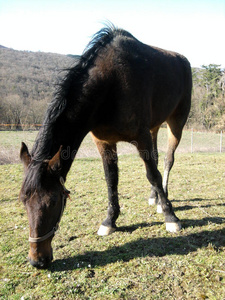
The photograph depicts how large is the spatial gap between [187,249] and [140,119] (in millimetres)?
1817

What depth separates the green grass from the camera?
7.31 ft

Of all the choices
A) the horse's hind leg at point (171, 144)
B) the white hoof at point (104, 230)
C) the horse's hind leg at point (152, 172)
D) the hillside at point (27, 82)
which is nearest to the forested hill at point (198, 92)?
the hillside at point (27, 82)

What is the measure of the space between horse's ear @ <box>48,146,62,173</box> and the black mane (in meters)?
0.12

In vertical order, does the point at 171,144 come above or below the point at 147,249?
above

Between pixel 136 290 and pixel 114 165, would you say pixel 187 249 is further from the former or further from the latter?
pixel 114 165

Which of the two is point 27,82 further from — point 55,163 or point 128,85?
point 55,163

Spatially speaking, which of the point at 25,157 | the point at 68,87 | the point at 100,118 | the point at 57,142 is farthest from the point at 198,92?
the point at 25,157

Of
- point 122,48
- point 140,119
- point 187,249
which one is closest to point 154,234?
point 187,249

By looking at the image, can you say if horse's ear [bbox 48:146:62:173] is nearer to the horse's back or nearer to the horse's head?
the horse's head

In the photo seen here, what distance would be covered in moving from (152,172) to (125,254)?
1.20 m

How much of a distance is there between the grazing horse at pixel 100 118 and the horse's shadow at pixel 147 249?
0.33m

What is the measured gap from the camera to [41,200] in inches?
86.5

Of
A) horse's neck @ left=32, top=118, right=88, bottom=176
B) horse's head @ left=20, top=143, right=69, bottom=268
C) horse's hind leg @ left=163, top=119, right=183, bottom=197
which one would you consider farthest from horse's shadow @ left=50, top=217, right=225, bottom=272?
horse's hind leg @ left=163, top=119, right=183, bottom=197

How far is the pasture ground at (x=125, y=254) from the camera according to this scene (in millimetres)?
2229
